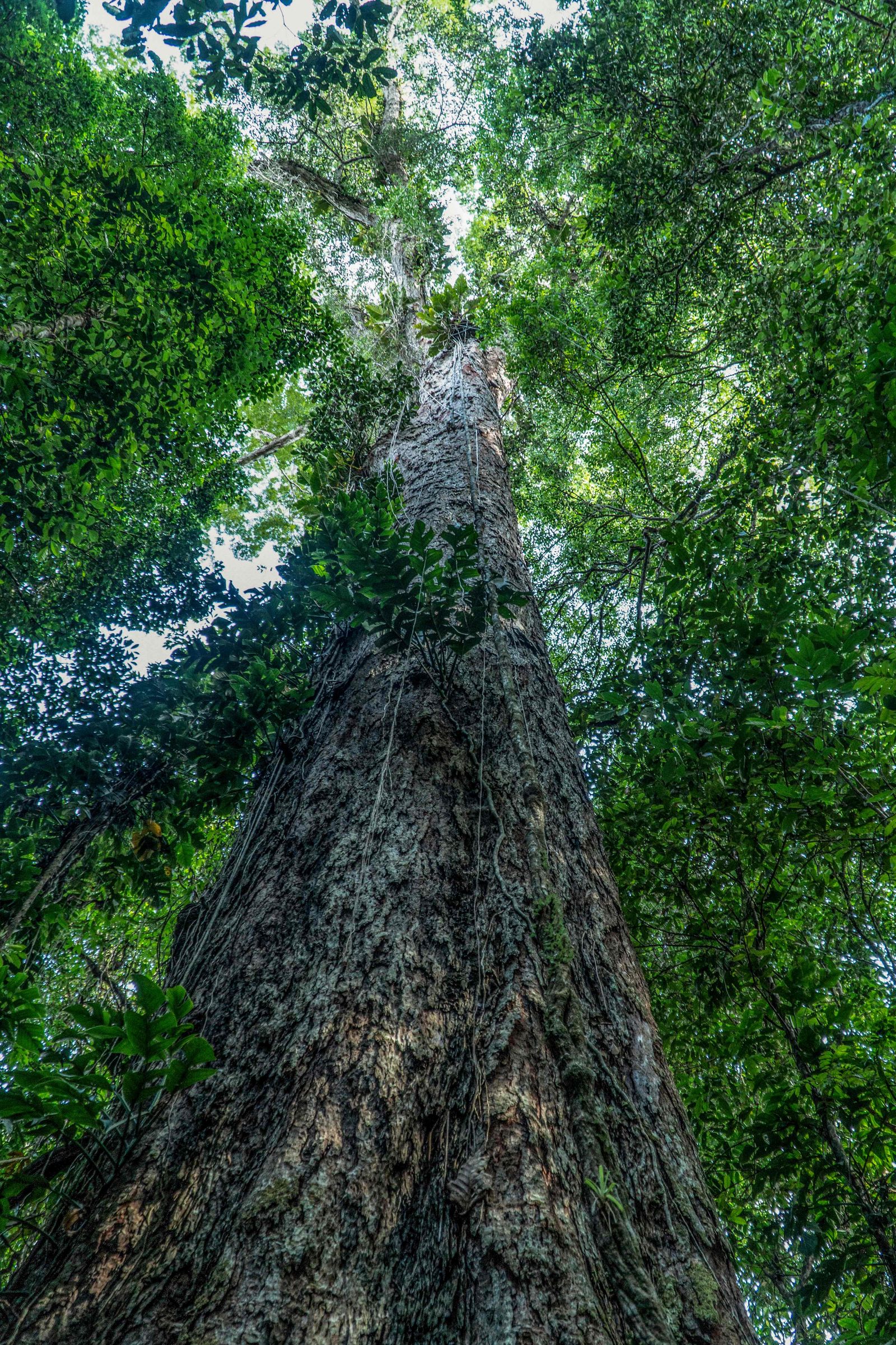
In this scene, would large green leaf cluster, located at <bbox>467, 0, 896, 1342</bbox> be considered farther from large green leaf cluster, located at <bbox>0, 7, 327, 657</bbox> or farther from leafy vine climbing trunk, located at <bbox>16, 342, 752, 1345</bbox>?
large green leaf cluster, located at <bbox>0, 7, 327, 657</bbox>

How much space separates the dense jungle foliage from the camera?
107 inches

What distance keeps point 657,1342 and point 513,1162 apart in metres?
0.32

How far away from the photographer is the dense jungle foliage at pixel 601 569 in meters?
2.71

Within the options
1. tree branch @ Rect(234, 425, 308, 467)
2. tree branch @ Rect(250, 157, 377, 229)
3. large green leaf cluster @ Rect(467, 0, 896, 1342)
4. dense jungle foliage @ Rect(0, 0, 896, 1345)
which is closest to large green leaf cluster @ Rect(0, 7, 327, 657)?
dense jungle foliage @ Rect(0, 0, 896, 1345)

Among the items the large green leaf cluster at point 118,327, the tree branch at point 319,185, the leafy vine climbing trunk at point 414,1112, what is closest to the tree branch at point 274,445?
the tree branch at point 319,185

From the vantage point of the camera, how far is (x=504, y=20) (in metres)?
8.67

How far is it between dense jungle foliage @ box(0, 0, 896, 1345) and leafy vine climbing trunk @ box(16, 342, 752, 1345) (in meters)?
0.20

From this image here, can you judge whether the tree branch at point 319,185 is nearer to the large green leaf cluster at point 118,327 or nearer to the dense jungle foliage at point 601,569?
the dense jungle foliage at point 601,569

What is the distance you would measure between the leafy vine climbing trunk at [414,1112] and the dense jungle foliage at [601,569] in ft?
0.66

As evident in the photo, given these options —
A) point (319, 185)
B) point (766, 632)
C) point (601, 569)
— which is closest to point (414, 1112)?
point (766, 632)

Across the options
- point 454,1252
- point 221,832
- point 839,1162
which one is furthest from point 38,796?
point 839,1162

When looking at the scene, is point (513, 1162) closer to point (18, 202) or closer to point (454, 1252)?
point (454, 1252)

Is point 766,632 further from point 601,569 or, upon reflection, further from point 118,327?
point 118,327

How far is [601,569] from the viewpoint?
21.3ft
